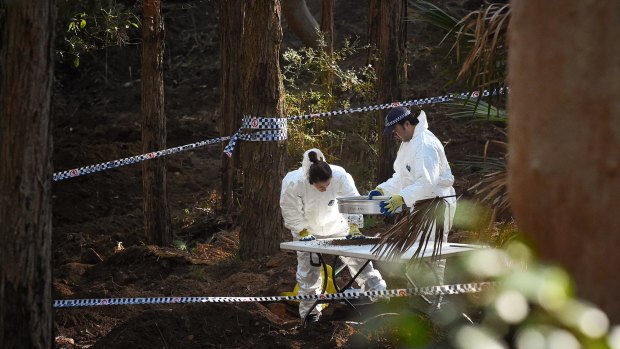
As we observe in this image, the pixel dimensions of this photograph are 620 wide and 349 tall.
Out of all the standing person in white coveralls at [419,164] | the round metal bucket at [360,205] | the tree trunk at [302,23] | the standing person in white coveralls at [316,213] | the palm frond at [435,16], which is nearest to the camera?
the palm frond at [435,16]

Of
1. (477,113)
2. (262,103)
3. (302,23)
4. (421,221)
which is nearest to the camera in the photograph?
(421,221)

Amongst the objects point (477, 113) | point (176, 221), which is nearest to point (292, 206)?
point (477, 113)

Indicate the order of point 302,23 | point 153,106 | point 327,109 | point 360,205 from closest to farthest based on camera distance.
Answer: point 360,205 < point 153,106 < point 327,109 < point 302,23

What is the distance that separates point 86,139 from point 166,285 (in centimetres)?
1271

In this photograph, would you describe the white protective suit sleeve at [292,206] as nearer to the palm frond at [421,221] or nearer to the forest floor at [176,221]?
the forest floor at [176,221]

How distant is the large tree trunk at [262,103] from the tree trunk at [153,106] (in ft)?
8.33

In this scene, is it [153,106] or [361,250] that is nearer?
[361,250]

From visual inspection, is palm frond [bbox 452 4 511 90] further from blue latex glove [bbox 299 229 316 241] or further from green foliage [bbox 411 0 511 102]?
blue latex glove [bbox 299 229 316 241]

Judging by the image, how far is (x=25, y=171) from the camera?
5.93m

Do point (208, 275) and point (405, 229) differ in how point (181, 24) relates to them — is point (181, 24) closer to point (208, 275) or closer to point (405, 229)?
point (208, 275)

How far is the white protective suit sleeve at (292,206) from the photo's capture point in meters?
9.35

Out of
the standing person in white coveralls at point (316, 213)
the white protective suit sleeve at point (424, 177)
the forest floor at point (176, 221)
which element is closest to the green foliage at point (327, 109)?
the forest floor at point (176, 221)

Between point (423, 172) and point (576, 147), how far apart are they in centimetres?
574

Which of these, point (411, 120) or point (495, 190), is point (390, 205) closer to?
point (411, 120)
